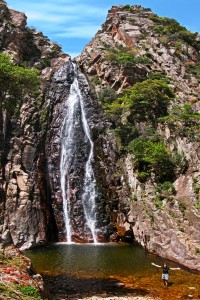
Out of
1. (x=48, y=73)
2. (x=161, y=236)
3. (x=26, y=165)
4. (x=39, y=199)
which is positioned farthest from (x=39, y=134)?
(x=161, y=236)

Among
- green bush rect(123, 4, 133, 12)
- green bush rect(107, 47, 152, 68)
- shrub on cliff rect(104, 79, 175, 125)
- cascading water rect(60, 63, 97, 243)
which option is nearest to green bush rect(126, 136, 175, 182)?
cascading water rect(60, 63, 97, 243)

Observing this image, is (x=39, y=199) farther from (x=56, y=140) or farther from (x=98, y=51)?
(x=98, y=51)

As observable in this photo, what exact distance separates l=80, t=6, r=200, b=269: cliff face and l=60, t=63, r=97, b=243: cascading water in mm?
2069

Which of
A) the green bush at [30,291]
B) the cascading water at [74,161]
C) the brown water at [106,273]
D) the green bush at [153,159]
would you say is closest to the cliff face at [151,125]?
the green bush at [153,159]

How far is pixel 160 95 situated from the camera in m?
46.4

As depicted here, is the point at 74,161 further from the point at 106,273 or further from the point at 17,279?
the point at 17,279

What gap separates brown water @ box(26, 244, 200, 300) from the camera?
19.0 meters

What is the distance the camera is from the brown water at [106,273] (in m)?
19.0

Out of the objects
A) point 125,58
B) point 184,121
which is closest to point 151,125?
point 184,121

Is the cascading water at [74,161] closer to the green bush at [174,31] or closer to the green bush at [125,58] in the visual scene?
the green bush at [125,58]

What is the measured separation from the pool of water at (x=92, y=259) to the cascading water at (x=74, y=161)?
156 inches

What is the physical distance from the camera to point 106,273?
2258 centimetres

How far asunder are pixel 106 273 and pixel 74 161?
18.7 m

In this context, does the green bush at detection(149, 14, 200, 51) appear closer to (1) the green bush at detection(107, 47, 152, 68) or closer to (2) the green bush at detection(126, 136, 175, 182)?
(1) the green bush at detection(107, 47, 152, 68)
